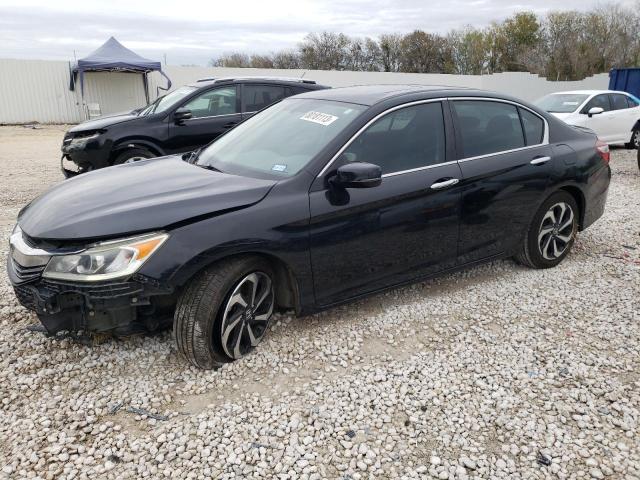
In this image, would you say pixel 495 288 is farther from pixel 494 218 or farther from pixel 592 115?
pixel 592 115

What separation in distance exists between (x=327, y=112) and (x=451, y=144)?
0.95 meters

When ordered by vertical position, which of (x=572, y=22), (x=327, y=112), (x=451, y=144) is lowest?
(x=451, y=144)

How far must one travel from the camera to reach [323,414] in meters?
2.75

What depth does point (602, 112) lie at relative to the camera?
11.3 metres

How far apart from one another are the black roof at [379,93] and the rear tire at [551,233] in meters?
1.08

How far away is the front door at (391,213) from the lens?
10.7ft

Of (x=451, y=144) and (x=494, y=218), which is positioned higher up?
(x=451, y=144)

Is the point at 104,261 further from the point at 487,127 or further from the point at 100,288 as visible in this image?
the point at 487,127

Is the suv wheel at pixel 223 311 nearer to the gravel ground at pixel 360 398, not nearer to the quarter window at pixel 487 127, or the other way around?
the gravel ground at pixel 360 398

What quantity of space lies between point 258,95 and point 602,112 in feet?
25.6

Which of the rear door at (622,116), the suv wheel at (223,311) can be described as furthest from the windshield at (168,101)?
the rear door at (622,116)

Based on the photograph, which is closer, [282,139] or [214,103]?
[282,139]

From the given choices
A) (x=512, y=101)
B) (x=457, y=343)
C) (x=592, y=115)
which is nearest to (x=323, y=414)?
(x=457, y=343)

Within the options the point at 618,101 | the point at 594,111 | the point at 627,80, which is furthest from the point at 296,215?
the point at 627,80
